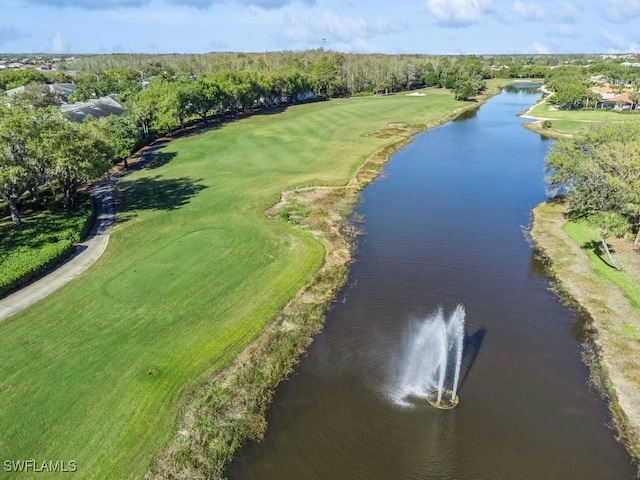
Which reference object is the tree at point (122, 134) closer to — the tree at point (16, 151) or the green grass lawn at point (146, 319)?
the green grass lawn at point (146, 319)

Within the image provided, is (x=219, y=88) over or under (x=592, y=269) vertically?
Result: over

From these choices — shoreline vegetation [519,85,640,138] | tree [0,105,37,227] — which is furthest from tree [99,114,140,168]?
shoreline vegetation [519,85,640,138]

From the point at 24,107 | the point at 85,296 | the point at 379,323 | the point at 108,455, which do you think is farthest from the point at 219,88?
the point at 108,455

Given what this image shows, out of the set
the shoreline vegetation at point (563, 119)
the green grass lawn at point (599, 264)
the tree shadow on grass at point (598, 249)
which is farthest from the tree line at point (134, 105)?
the tree shadow on grass at point (598, 249)

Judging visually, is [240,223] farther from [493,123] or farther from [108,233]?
[493,123]

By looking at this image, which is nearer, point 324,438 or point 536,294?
point 324,438

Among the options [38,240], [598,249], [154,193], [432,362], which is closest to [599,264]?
[598,249]

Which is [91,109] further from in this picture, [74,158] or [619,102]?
[619,102]
